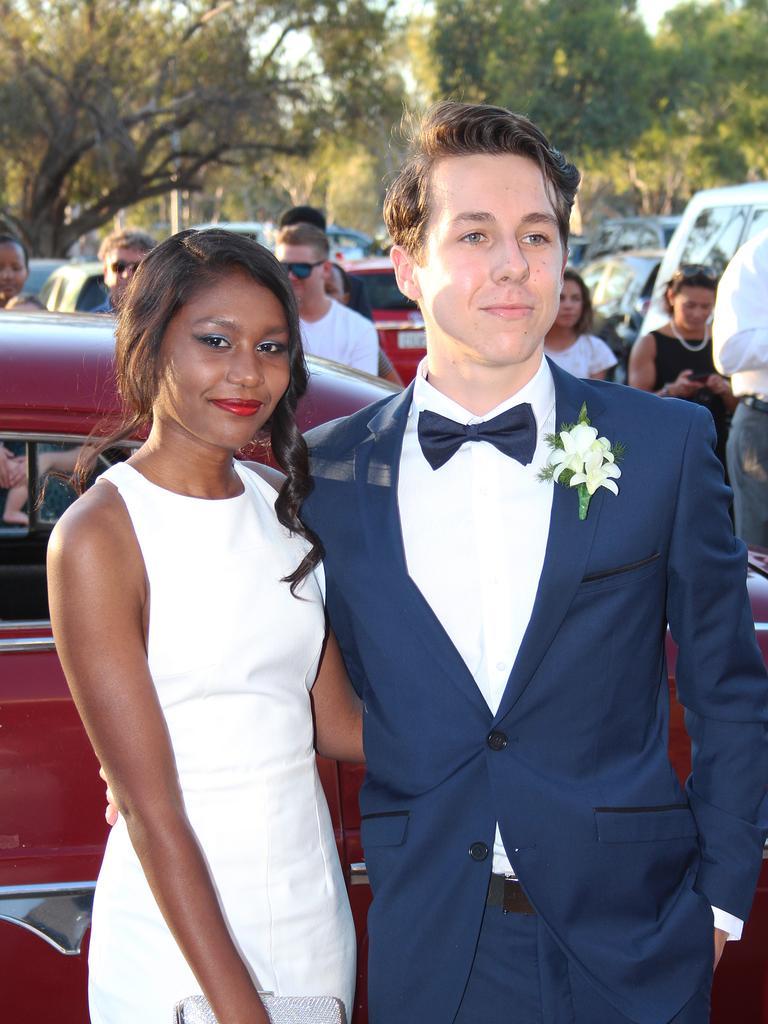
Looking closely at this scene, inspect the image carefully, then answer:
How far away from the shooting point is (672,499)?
2188 mm

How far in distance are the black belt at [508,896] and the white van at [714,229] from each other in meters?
6.24

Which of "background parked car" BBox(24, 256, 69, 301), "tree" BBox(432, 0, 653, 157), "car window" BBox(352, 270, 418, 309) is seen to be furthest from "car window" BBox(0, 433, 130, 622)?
"tree" BBox(432, 0, 653, 157)

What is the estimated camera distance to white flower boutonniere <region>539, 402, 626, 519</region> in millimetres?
2139

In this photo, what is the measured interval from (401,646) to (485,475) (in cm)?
34

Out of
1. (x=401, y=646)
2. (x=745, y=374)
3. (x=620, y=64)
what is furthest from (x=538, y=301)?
(x=620, y=64)

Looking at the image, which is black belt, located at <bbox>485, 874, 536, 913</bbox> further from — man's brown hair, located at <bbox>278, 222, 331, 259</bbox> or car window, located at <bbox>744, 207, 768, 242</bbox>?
car window, located at <bbox>744, 207, 768, 242</bbox>

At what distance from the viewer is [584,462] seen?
214 centimetres

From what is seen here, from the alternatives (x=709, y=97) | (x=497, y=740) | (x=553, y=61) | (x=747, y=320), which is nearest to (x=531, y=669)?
(x=497, y=740)

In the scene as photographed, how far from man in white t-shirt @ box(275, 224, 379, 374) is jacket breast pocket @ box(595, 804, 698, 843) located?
4.13 meters

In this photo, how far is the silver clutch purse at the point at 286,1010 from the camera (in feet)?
6.52

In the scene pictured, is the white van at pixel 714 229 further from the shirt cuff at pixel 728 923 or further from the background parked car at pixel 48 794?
the shirt cuff at pixel 728 923

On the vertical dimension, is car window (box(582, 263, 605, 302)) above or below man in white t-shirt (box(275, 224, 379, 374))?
above

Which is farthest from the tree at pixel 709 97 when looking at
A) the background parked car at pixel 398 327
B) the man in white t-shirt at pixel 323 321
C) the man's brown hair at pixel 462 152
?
the man's brown hair at pixel 462 152

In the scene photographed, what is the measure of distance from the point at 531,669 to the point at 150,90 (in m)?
30.9
